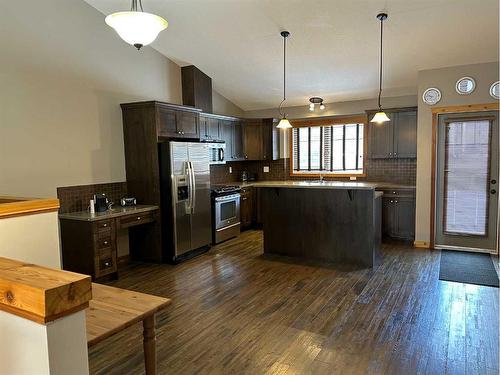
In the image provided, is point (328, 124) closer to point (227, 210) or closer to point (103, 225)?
point (227, 210)

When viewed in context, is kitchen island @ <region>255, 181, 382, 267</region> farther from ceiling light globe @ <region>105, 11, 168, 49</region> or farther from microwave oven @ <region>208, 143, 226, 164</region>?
ceiling light globe @ <region>105, 11, 168, 49</region>

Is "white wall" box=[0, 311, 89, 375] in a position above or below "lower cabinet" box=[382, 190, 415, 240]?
above

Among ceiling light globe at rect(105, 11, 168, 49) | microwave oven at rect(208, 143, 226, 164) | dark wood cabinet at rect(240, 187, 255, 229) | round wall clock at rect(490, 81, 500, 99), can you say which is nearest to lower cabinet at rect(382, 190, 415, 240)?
round wall clock at rect(490, 81, 500, 99)

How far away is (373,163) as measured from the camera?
672 centimetres

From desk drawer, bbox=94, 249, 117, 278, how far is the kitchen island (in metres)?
2.25

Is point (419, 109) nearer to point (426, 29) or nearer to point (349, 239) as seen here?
point (426, 29)

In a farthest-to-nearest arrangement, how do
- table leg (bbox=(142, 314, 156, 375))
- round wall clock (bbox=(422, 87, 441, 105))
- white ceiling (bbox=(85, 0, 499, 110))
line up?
round wall clock (bbox=(422, 87, 441, 105)) < white ceiling (bbox=(85, 0, 499, 110)) < table leg (bbox=(142, 314, 156, 375))

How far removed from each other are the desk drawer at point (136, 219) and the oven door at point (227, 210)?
4.35 ft

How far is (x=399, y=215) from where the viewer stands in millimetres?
6043

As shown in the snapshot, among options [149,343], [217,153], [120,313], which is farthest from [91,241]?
[217,153]

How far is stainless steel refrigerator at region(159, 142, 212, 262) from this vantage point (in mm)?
4949

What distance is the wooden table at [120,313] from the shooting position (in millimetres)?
1640

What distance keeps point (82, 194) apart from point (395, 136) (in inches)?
201

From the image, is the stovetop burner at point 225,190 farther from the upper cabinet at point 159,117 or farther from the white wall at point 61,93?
the white wall at point 61,93
